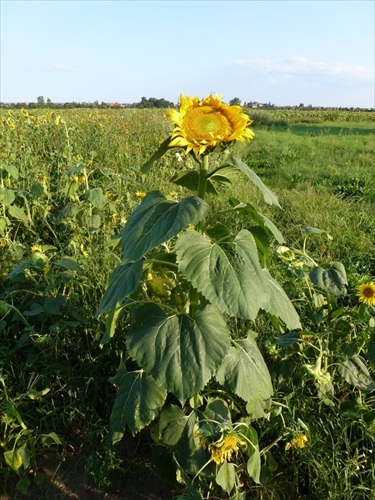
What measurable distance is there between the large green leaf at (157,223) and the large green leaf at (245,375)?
508 millimetres

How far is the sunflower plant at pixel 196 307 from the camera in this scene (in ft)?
4.09

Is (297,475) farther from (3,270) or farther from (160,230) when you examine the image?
(3,270)

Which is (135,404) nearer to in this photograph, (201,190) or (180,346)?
(180,346)

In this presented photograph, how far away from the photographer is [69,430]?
1966 mm

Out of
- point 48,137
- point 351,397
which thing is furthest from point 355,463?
point 48,137

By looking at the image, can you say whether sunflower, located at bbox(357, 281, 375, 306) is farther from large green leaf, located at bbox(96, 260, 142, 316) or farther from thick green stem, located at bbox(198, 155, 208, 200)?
large green leaf, located at bbox(96, 260, 142, 316)

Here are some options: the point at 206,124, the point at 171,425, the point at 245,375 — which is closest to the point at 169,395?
the point at 171,425

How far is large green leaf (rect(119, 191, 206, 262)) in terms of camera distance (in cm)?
120

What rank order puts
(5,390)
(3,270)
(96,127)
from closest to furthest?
1. (5,390)
2. (3,270)
3. (96,127)

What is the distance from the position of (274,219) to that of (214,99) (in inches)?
110

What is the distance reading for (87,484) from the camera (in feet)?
5.83

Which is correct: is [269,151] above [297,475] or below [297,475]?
above

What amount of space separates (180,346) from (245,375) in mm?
298

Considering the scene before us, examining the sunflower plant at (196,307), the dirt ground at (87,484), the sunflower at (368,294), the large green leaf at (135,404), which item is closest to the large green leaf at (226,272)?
the sunflower plant at (196,307)
